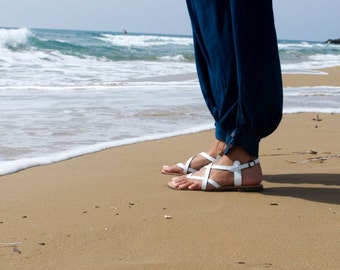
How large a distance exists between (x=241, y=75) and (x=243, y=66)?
0.03 metres

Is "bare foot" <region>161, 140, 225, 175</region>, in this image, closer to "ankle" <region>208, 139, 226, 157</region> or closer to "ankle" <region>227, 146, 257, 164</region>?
"ankle" <region>208, 139, 226, 157</region>

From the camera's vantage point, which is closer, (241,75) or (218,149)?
(241,75)

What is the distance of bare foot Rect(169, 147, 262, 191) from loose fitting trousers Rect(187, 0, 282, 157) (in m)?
0.03

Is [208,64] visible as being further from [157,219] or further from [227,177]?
[157,219]

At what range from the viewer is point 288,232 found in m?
1.82

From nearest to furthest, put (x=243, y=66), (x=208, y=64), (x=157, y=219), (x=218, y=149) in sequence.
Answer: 1. (x=157, y=219)
2. (x=243, y=66)
3. (x=208, y=64)
4. (x=218, y=149)

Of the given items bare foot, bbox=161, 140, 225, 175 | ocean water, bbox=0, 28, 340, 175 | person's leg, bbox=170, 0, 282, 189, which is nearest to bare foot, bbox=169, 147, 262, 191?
person's leg, bbox=170, 0, 282, 189

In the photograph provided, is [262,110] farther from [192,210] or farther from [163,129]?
[163,129]

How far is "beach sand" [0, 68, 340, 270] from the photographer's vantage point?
1588 millimetres

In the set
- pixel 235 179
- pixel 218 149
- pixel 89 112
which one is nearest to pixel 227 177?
pixel 235 179

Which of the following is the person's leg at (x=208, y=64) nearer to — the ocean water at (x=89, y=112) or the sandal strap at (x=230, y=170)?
the sandal strap at (x=230, y=170)

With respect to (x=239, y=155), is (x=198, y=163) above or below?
below

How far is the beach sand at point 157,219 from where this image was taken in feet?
5.21

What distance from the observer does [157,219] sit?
197cm
